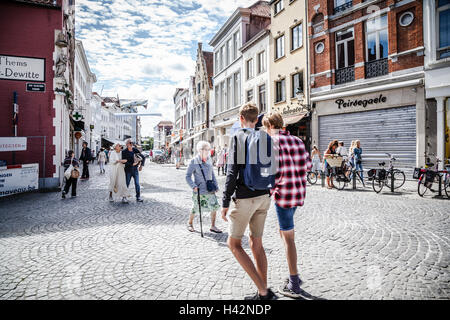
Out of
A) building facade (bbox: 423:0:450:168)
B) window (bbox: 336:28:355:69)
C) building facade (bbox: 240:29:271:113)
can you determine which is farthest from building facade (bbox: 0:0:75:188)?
building facade (bbox: 423:0:450:168)

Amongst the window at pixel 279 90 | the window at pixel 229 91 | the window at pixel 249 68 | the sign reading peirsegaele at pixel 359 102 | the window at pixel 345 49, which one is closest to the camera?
the sign reading peirsegaele at pixel 359 102

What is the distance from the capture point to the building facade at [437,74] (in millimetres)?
11164

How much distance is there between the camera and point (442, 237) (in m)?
4.36

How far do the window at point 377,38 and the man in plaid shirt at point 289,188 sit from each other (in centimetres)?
1373

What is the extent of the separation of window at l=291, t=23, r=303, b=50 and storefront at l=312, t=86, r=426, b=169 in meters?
4.22

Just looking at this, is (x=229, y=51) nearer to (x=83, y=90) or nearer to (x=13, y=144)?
(x=13, y=144)

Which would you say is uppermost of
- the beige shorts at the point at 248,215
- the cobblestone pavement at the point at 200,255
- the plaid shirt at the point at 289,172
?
the plaid shirt at the point at 289,172

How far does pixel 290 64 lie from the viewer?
18.2 m

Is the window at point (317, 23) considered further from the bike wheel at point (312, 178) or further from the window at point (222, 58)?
the window at point (222, 58)

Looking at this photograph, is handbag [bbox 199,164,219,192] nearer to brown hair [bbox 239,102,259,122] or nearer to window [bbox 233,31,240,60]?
brown hair [bbox 239,102,259,122]

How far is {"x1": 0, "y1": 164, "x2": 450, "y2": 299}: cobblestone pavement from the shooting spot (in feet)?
9.25

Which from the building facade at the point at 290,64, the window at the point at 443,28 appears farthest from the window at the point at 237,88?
the window at the point at 443,28

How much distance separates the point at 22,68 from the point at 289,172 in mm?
12528
